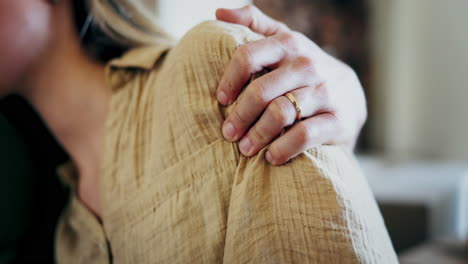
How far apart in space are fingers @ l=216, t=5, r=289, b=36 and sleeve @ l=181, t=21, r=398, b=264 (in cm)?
22

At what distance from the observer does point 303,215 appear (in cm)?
46

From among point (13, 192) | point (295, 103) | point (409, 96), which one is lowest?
point (409, 96)

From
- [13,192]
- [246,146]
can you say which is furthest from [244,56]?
[13,192]

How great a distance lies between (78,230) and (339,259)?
51cm

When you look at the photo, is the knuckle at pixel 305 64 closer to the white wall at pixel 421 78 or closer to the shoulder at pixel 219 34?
the shoulder at pixel 219 34

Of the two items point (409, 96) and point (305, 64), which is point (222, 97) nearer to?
point (305, 64)

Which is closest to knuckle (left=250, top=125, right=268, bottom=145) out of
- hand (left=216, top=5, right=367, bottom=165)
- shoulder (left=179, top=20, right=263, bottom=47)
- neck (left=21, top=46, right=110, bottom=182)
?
hand (left=216, top=5, right=367, bottom=165)

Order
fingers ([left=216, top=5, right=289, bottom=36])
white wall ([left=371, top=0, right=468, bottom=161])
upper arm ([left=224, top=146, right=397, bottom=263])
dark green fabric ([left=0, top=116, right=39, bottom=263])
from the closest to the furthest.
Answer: upper arm ([left=224, top=146, right=397, bottom=263]) → fingers ([left=216, top=5, right=289, bottom=36]) → dark green fabric ([left=0, top=116, right=39, bottom=263]) → white wall ([left=371, top=0, right=468, bottom=161])

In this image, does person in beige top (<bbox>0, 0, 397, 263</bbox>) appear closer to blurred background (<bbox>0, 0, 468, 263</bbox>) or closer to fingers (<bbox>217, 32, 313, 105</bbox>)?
fingers (<bbox>217, 32, 313, 105</bbox>)

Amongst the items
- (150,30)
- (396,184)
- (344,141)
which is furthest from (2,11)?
(396,184)

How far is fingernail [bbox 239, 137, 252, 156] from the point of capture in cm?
51

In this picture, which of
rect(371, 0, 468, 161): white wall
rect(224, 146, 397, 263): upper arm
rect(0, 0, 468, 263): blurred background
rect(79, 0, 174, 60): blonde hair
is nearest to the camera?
rect(224, 146, 397, 263): upper arm

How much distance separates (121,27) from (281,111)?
425 millimetres

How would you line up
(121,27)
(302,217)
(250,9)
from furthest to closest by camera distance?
(121,27)
(250,9)
(302,217)
